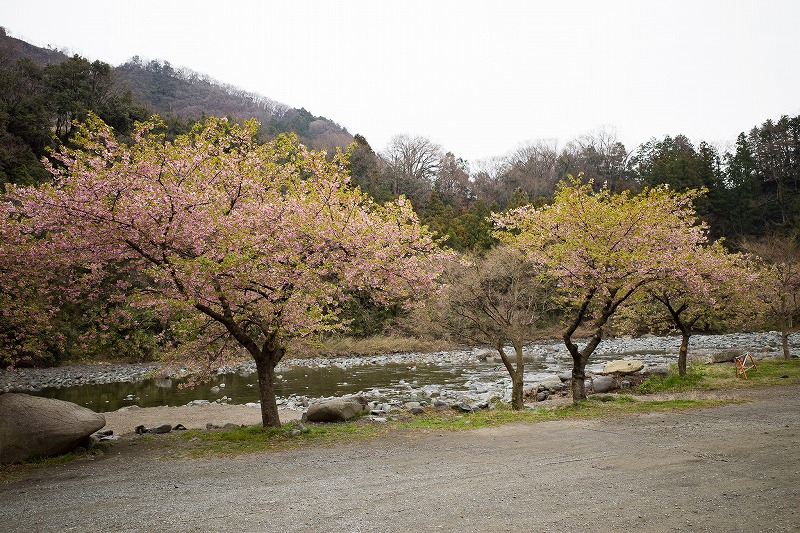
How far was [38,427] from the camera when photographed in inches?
365

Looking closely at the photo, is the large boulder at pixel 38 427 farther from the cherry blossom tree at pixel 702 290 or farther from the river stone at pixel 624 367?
the river stone at pixel 624 367

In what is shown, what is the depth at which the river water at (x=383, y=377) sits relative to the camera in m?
22.1

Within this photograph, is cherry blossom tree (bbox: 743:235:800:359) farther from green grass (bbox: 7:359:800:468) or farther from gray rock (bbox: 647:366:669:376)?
green grass (bbox: 7:359:800:468)

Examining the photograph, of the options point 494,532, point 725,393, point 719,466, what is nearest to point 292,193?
point 494,532

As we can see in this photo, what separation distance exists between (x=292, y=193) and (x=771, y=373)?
19.6 m

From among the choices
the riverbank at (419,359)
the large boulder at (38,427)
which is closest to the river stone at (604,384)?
the riverbank at (419,359)

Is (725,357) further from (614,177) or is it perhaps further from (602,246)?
(614,177)

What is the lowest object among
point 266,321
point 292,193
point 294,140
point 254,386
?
point 254,386

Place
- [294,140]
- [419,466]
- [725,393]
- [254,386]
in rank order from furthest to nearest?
1. [254,386]
2. [725,393]
3. [294,140]
4. [419,466]

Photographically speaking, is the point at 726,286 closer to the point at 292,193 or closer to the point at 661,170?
the point at 292,193

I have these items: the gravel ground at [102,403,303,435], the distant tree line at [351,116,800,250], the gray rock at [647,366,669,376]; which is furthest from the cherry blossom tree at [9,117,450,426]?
the distant tree line at [351,116,800,250]

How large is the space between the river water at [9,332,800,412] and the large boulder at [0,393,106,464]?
5378 millimetres

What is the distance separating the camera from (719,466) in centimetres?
717

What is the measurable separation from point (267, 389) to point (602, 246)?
10.1 meters
